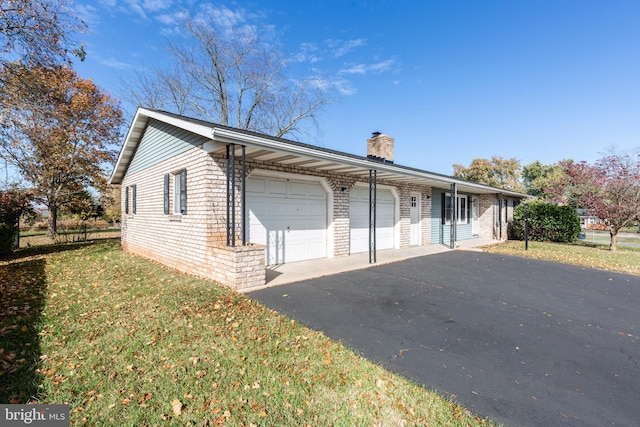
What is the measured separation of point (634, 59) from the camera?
28.9 ft

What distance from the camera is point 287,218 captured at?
8195mm

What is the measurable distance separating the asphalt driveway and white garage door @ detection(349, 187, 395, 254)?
3070 millimetres

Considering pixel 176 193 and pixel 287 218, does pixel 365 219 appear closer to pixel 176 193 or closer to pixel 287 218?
pixel 287 218

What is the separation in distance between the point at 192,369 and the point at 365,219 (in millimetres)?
8276

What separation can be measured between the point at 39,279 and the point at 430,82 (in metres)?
15.8

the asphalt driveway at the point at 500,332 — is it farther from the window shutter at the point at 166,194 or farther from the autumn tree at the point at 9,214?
the autumn tree at the point at 9,214

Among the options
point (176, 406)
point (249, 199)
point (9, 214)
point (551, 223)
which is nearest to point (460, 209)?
point (551, 223)

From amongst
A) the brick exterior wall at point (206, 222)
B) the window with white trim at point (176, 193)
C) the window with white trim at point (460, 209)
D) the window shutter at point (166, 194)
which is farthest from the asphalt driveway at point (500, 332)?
the window with white trim at point (460, 209)

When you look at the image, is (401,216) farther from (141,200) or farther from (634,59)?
(141,200)

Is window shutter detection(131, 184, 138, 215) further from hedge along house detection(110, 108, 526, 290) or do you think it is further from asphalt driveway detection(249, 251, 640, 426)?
asphalt driveway detection(249, 251, 640, 426)

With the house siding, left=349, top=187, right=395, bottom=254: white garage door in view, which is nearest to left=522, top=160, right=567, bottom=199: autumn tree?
left=349, top=187, right=395, bottom=254: white garage door

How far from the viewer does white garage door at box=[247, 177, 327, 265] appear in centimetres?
755

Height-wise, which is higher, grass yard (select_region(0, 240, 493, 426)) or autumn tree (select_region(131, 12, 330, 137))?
autumn tree (select_region(131, 12, 330, 137))

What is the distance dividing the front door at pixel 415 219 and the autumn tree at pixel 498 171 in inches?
975
